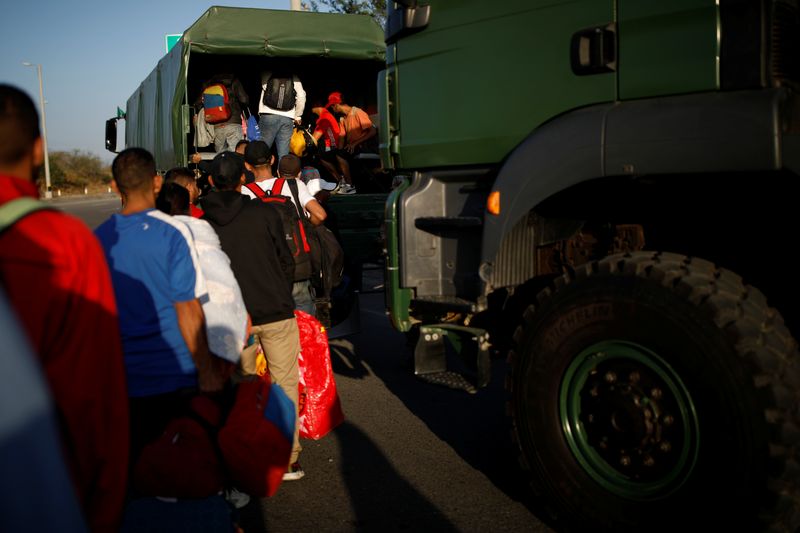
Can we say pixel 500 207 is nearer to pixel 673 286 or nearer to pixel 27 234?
pixel 673 286

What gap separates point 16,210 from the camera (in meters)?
1.69

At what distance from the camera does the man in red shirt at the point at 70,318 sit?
65.4 inches

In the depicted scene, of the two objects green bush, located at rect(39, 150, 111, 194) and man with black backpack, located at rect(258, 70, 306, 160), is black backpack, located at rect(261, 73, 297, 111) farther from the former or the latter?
green bush, located at rect(39, 150, 111, 194)

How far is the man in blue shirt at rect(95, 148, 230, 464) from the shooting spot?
3258 mm

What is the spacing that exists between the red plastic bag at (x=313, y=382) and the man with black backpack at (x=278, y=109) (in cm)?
457

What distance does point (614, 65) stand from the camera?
3.63 m

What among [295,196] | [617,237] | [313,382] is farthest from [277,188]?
[617,237]

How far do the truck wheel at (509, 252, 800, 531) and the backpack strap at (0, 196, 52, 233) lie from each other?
2391 mm

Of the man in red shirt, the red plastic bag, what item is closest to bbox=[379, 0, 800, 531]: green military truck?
the red plastic bag

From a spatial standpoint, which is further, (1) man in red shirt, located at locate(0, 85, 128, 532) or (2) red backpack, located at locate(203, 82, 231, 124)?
(2) red backpack, located at locate(203, 82, 231, 124)

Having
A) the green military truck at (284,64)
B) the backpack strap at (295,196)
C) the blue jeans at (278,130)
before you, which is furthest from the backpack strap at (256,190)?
the blue jeans at (278,130)

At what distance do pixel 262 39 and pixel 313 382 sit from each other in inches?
192

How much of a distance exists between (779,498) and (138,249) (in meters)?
2.61

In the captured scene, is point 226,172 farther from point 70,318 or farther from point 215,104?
point 215,104
